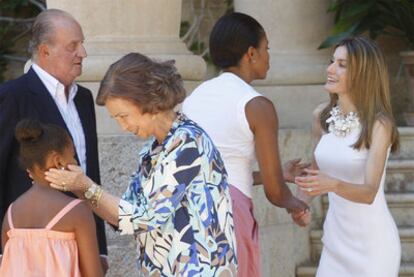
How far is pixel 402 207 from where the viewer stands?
24.9 ft

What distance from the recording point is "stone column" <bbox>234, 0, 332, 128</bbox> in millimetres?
7949

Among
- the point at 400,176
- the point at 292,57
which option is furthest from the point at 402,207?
the point at 292,57

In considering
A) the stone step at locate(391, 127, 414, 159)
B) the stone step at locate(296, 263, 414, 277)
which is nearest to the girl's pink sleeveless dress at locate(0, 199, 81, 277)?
the stone step at locate(296, 263, 414, 277)

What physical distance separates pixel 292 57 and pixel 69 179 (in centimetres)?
406

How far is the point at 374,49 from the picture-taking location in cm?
546

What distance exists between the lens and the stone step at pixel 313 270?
284 inches

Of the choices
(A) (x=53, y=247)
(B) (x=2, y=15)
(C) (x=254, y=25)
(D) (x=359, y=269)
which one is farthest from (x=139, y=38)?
(B) (x=2, y=15)

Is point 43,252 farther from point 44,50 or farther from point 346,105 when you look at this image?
point 346,105

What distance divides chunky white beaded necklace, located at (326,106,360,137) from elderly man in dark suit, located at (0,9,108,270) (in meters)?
1.12

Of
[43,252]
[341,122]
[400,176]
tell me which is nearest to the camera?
[43,252]

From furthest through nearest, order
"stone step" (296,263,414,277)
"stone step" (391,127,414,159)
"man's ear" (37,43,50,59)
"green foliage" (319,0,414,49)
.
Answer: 1. "green foliage" (319,0,414,49)
2. "stone step" (391,127,414,159)
3. "stone step" (296,263,414,277)
4. "man's ear" (37,43,50,59)

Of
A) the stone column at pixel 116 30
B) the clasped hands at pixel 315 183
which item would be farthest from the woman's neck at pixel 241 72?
the stone column at pixel 116 30

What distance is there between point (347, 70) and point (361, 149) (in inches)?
14.0

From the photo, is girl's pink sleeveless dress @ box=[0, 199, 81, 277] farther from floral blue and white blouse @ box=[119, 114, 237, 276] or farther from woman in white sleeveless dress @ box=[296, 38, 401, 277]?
woman in white sleeveless dress @ box=[296, 38, 401, 277]
